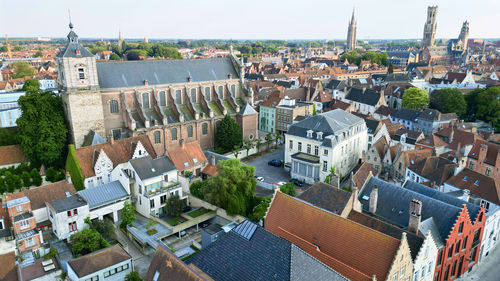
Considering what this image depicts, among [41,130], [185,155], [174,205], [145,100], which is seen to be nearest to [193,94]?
[145,100]

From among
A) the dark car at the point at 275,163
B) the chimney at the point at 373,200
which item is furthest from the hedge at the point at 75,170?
the chimney at the point at 373,200

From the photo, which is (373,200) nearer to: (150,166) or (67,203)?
(150,166)

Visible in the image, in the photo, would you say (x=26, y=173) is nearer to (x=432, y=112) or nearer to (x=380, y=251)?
(x=380, y=251)

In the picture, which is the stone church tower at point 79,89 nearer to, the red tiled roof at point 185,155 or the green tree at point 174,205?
the red tiled roof at point 185,155

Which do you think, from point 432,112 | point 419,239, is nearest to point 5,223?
point 419,239

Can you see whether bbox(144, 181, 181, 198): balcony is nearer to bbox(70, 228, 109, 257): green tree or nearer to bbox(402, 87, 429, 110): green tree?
bbox(70, 228, 109, 257): green tree

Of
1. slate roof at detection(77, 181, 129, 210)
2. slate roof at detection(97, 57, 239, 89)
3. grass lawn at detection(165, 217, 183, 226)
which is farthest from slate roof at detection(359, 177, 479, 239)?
slate roof at detection(97, 57, 239, 89)

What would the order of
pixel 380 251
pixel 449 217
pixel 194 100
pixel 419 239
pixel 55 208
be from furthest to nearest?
1. pixel 194 100
2. pixel 55 208
3. pixel 449 217
4. pixel 419 239
5. pixel 380 251
